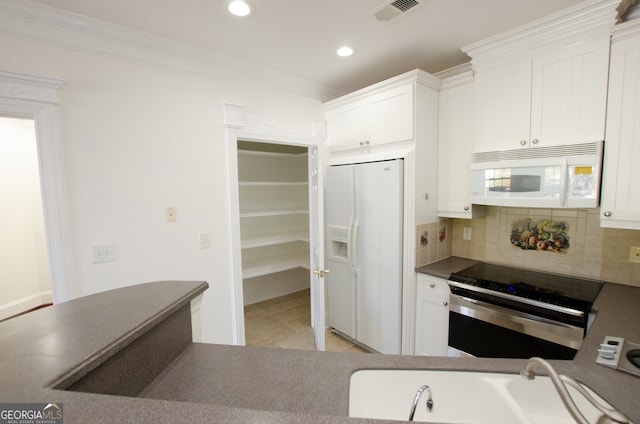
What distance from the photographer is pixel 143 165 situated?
1.98 meters

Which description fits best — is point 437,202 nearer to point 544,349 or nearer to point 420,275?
point 420,275

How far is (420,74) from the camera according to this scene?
83.3 inches

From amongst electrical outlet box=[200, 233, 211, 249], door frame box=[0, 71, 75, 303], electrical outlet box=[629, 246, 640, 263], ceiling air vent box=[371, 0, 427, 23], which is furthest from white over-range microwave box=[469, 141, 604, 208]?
door frame box=[0, 71, 75, 303]

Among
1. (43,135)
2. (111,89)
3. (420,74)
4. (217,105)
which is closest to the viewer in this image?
(43,135)

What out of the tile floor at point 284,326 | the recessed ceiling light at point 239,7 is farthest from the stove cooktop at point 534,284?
the recessed ceiling light at point 239,7

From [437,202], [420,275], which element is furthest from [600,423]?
[437,202]

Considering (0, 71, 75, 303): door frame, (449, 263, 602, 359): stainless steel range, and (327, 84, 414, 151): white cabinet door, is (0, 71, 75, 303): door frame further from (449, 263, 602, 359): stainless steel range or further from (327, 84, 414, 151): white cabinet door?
(449, 263, 602, 359): stainless steel range

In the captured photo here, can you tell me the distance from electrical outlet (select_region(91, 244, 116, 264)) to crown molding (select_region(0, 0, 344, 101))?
1266 mm

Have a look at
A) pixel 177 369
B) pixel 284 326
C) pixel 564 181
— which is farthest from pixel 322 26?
pixel 284 326

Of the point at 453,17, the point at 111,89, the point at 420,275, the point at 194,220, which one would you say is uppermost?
the point at 453,17

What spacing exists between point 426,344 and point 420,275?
Answer: 561 mm

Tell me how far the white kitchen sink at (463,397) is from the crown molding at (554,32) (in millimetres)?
1924

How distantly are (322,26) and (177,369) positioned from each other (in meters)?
2.01

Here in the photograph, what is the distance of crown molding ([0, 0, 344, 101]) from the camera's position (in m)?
1.57
